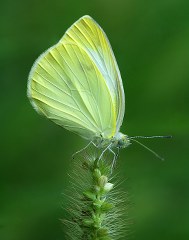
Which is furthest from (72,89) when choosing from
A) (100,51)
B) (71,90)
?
(100,51)

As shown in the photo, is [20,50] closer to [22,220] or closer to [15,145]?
[15,145]

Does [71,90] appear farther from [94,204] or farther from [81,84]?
[94,204]

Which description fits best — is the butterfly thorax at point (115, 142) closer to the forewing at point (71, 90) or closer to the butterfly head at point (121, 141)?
the butterfly head at point (121, 141)

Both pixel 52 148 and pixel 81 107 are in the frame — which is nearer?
pixel 81 107

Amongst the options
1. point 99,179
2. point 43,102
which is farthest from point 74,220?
point 43,102

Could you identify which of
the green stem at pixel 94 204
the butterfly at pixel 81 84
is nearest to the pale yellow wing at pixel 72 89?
the butterfly at pixel 81 84

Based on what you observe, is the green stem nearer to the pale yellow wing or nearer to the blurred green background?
the pale yellow wing

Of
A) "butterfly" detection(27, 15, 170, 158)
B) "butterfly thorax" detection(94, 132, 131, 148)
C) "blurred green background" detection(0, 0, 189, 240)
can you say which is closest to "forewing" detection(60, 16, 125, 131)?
"butterfly" detection(27, 15, 170, 158)

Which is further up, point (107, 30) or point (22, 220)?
point (107, 30)
